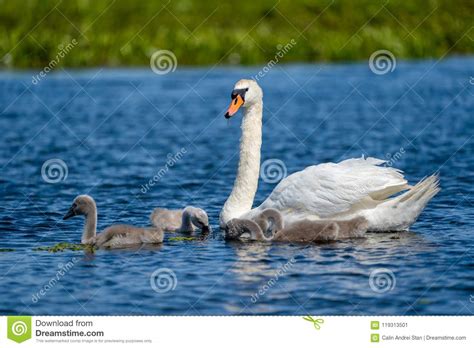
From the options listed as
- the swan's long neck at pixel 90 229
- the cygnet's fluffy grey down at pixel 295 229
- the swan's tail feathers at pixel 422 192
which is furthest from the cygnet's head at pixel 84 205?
the swan's tail feathers at pixel 422 192

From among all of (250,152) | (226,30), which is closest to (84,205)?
(250,152)

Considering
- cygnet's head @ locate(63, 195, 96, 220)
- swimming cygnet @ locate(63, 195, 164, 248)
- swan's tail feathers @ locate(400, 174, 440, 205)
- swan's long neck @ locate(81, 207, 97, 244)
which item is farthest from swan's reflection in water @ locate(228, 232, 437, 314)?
cygnet's head @ locate(63, 195, 96, 220)

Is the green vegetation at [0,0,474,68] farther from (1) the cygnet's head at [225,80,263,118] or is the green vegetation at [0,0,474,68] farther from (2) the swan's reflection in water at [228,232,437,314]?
(2) the swan's reflection in water at [228,232,437,314]

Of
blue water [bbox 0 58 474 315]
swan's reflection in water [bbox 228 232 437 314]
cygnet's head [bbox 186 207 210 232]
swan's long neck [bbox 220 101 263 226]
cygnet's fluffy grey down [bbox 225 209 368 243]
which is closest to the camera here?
swan's reflection in water [bbox 228 232 437 314]

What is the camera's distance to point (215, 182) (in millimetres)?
18266

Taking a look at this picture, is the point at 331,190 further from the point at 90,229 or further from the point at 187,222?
the point at 90,229

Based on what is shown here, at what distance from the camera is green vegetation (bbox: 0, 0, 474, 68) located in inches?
1684

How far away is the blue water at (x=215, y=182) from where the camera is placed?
33.9 feet

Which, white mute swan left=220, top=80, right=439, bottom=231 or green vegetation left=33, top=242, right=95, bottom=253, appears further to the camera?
white mute swan left=220, top=80, right=439, bottom=231

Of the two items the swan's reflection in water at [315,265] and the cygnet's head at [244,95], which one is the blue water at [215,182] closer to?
the swan's reflection in water at [315,265]
